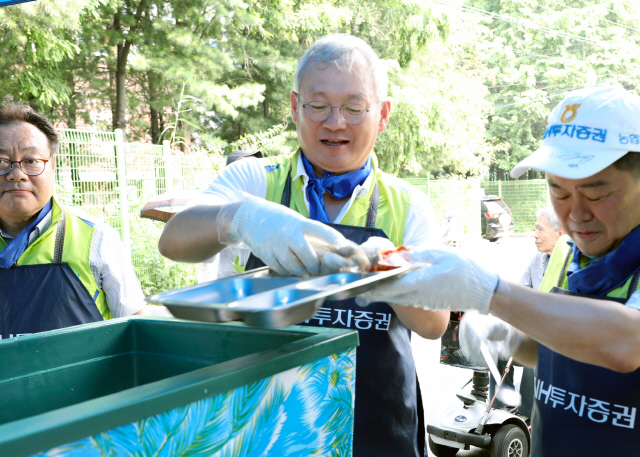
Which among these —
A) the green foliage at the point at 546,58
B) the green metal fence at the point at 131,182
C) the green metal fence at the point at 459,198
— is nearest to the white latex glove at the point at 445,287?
the green metal fence at the point at 131,182

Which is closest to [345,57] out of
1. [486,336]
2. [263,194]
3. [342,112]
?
[342,112]

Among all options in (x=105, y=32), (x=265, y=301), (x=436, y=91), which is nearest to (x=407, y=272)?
(x=265, y=301)

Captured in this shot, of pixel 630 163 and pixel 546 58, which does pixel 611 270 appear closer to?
pixel 630 163

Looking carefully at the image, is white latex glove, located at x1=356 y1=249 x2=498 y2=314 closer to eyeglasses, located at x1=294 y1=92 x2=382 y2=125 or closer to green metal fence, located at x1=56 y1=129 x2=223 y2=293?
eyeglasses, located at x1=294 y1=92 x2=382 y2=125

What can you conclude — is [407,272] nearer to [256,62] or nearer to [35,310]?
[35,310]

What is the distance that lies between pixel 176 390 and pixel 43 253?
5.50ft

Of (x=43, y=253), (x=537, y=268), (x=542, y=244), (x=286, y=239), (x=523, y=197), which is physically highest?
(x=286, y=239)

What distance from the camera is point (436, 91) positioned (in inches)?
699

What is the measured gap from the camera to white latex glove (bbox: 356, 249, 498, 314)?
1.34 m

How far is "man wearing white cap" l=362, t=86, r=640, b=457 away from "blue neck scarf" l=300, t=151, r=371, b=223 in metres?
0.48

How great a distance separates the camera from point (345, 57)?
176 cm

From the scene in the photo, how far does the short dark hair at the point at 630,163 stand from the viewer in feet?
4.91

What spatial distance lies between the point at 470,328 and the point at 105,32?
1198 cm

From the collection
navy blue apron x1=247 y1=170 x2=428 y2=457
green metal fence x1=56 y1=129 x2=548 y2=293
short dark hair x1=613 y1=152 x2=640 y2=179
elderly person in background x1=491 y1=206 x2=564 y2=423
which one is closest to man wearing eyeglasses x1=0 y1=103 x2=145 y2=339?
navy blue apron x1=247 y1=170 x2=428 y2=457
